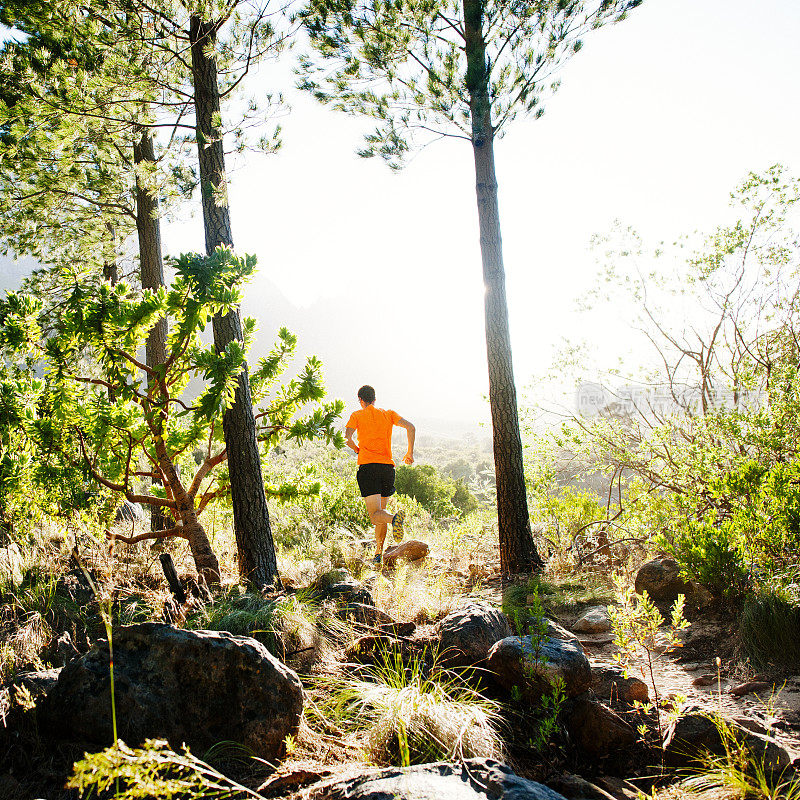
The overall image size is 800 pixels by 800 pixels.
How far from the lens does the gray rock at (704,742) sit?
2.16 meters

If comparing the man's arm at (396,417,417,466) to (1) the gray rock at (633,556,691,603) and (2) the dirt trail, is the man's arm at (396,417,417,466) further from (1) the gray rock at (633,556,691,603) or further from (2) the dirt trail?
(2) the dirt trail

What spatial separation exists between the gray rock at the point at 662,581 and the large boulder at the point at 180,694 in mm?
3273

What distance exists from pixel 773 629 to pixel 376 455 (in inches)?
168

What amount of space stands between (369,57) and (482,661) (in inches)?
270

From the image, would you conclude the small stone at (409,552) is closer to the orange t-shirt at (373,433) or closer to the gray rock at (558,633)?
the orange t-shirt at (373,433)

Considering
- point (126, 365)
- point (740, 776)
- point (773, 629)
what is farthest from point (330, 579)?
point (740, 776)

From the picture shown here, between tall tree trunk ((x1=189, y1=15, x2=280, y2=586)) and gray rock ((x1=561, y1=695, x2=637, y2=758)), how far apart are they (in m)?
2.98

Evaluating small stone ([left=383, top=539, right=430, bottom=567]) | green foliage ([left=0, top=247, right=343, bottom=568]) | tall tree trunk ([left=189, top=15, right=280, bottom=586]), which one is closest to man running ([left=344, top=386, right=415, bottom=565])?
small stone ([left=383, top=539, right=430, bottom=567])

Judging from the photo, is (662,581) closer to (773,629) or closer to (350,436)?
(773,629)

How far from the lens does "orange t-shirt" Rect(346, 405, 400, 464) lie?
650 centimetres

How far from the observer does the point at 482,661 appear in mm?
3090

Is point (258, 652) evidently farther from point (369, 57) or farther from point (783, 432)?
point (369, 57)

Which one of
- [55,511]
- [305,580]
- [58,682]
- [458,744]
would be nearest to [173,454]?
[55,511]

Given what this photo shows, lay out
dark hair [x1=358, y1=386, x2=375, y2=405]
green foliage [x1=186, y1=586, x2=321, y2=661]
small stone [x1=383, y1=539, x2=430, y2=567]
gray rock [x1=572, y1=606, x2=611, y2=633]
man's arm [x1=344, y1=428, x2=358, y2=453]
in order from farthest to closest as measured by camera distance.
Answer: small stone [x1=383, y1=539, x2=430, y2=567]
dark hair [x1=358, y1=386, x2=375, y2=405]
man's arm [x1=344, y1=428, x2=358, y2=453]
gray rock [x1=572, y1=606, x2=611, y2=633]
green foliage [x1=186, y1=586, x2=321, y2=661]
